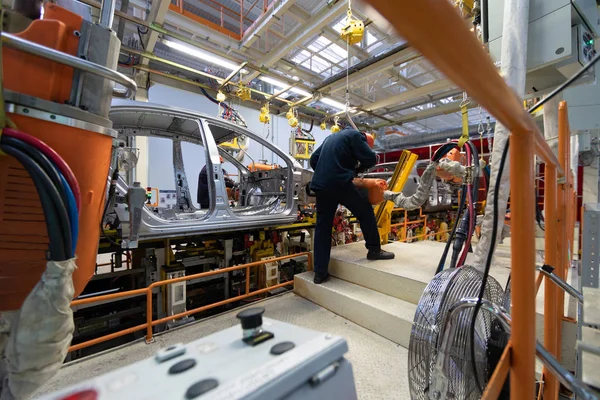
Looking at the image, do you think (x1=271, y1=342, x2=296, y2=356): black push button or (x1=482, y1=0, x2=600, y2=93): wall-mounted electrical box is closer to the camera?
(x1=271, y1=342, x2=296, y2=356): black push button

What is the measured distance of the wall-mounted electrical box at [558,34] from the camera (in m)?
1.88

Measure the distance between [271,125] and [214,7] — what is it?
4.95 m

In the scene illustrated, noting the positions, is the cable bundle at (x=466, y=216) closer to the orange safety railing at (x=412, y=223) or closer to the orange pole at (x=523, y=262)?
the orange pole at (x=523, y=262)

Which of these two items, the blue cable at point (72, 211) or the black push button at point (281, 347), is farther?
the blue cable at point (72, 211)

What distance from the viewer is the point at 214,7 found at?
6.21 metres

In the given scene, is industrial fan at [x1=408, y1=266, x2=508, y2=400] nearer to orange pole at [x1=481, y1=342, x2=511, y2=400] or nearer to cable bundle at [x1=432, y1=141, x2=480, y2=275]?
orange pole at [x1=481, y1=342, x2=511, y2=400]

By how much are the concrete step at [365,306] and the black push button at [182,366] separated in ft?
7.47

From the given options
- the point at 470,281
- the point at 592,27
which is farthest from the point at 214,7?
the point at 470,281

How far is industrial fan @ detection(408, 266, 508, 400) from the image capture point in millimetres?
1094

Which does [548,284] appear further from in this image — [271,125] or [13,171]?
[271,125]

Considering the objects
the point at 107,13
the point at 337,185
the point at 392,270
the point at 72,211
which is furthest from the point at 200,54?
the point at 72,211

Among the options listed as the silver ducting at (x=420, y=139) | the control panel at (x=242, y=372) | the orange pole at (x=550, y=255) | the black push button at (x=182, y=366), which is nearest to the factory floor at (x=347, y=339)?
the orange pole at (x=550, y=255)

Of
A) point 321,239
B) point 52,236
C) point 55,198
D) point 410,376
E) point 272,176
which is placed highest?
point 272,176

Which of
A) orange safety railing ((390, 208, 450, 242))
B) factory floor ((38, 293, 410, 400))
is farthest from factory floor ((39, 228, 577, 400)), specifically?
orange safety railing ((390, 208, 450, 242))
